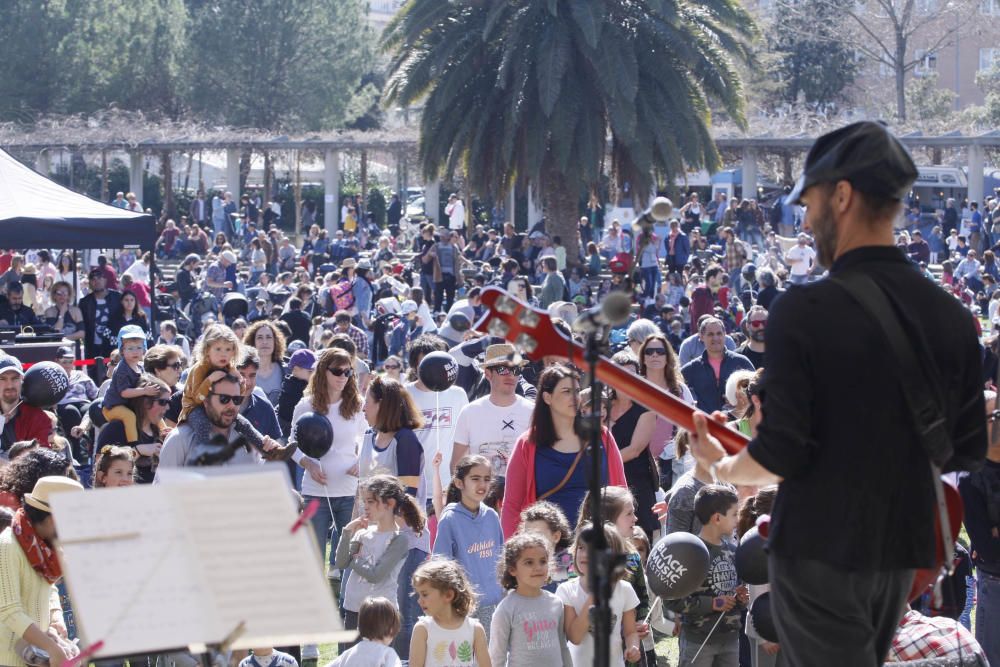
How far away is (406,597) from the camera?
661 cm

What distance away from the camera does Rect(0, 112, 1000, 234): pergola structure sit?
32.9m

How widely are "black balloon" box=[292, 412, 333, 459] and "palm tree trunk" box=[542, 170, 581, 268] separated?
18022 millimetres

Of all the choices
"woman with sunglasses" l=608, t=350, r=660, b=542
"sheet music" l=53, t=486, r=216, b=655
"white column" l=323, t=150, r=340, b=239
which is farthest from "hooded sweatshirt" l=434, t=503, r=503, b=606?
"white column" l=323, t=150, r=340, b=239

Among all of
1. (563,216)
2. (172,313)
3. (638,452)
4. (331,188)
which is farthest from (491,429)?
(331,188)

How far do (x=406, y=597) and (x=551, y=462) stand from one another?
1002mm

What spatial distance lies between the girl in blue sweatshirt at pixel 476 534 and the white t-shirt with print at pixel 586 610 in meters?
0.54

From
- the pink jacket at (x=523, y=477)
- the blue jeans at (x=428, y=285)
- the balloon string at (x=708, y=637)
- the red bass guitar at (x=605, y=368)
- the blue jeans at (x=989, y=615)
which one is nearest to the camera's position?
the red bass guitar at (x=605, y=368)

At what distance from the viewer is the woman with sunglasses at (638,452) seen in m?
7.46

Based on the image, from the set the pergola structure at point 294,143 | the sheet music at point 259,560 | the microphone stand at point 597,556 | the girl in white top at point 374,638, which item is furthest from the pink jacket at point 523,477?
the pergola structure at point 294,143

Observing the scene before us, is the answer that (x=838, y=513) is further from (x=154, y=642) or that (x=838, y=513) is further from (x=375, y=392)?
(x=375, y=392)

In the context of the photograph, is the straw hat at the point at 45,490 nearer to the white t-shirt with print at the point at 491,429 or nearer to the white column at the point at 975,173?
the white t-shirt with print at the point at 491,429

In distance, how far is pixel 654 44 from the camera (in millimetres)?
23672

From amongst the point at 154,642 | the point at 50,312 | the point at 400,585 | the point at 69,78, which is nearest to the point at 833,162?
the point at 154,642

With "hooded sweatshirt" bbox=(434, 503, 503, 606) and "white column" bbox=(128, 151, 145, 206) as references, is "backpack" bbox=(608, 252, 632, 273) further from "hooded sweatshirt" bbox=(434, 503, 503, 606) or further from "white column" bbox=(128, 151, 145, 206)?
"white column" bbox=(128, 151, 145, 206)
